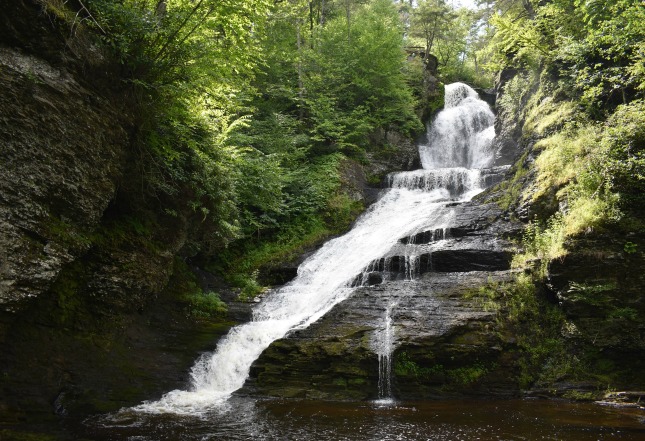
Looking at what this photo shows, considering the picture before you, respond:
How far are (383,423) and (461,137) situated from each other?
21.7 metres

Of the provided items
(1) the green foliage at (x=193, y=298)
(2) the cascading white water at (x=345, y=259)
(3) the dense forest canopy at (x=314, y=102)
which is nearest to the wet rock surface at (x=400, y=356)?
(2) the cascading white water at (x=345, y=259)

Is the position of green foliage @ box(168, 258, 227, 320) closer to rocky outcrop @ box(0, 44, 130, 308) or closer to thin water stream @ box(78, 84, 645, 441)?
thin water stream @ box(78, 84, 645, 441)

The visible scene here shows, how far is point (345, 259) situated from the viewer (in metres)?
15.0

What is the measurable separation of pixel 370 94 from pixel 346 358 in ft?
58.9

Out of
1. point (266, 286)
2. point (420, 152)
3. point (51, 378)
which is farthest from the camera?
point (420, 152)

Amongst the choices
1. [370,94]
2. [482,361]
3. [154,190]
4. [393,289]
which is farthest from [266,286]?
[370,94]

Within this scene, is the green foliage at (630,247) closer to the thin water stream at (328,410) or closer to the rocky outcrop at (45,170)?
the thin water stream at (328,410)

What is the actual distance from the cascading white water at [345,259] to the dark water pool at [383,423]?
35.6 inches

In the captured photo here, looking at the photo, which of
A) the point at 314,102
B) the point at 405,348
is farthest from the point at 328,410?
the point at 314,102

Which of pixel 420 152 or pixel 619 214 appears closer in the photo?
pixel 619 214

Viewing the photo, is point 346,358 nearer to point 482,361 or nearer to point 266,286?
point 482,361

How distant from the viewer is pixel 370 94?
23703 millimetres

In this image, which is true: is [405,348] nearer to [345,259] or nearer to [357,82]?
[345,259]

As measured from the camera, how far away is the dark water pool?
20.3 feet
